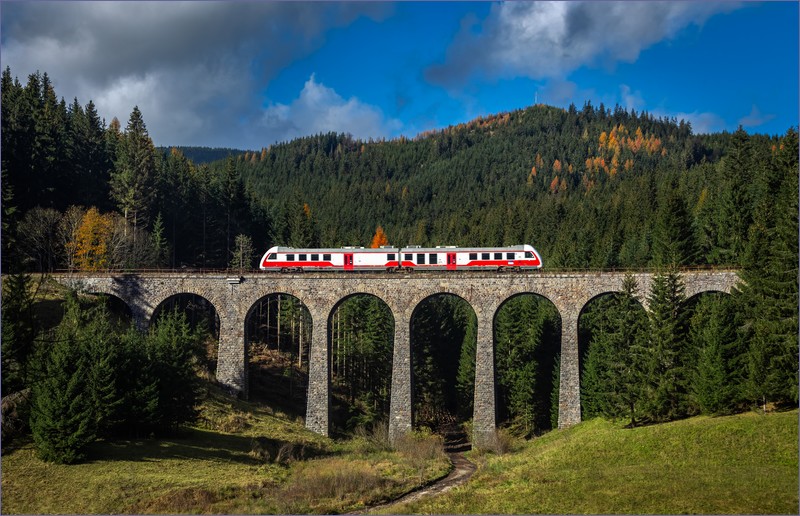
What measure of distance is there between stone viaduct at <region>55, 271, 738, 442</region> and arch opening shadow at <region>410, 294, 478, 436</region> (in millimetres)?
9854

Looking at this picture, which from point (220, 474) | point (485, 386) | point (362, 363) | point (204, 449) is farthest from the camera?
point (362, 363)

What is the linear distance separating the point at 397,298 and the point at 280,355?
28528mm

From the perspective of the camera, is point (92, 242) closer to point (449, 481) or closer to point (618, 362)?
point (449, 481)

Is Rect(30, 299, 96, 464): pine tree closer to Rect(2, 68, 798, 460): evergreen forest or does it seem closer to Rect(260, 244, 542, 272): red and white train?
Rect(2, 68, 798, 460): evergreen forest

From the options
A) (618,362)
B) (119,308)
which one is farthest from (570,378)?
(119,308)

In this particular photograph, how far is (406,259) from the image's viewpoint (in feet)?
211

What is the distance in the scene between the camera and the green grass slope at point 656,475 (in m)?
30.8

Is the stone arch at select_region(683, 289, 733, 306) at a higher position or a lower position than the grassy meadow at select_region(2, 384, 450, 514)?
higher

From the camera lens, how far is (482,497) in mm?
36750

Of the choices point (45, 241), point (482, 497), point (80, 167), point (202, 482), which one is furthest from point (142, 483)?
point (80, 167)

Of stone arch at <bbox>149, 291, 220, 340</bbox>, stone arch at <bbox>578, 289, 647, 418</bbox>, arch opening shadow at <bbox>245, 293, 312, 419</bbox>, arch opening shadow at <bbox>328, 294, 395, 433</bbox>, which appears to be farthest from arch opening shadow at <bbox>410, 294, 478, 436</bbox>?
stone arch at <bbox>149, 291, 220, 340</bbox>

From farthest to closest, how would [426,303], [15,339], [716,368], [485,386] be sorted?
[426,303] → [485,386] → [716,368] → [15,339]

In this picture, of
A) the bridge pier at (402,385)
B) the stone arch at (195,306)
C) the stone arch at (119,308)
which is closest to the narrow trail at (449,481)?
the bridge pier at (402,385)

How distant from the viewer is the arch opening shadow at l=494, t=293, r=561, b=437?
7006 cm
